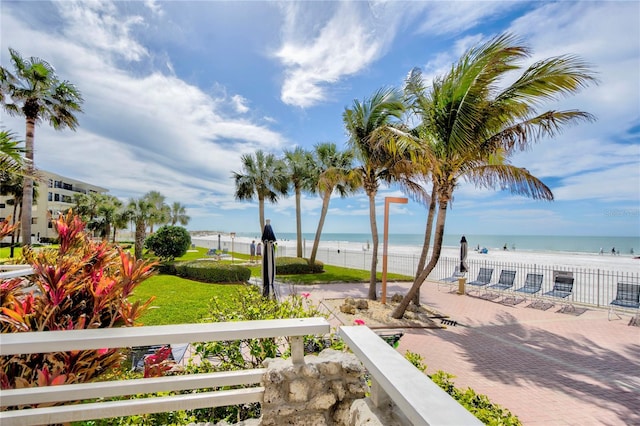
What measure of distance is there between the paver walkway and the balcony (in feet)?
13.1

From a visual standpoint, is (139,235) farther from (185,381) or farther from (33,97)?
(185,381)

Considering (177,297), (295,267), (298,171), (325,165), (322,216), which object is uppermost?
(325,165)

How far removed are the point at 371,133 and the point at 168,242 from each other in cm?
1532

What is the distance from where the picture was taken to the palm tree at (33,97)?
16234 millimetres

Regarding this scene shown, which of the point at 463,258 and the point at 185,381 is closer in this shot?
the point at 185,381

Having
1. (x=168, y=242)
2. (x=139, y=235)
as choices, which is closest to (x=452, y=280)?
(x=168, y=242)

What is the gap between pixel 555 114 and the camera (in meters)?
7.55

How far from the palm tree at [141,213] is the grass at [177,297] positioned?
6896mm

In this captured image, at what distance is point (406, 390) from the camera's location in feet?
4.46

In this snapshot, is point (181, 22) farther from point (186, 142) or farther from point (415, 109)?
point (186, 142)

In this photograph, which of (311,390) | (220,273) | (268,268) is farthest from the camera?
(220,273)

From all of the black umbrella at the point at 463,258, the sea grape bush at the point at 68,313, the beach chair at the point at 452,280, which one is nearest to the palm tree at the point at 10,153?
the sea grape bush at the point at 68,313

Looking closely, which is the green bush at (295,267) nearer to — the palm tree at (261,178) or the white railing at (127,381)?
the palm tree at (261,178)

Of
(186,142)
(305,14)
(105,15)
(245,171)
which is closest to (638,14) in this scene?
(305,14)
